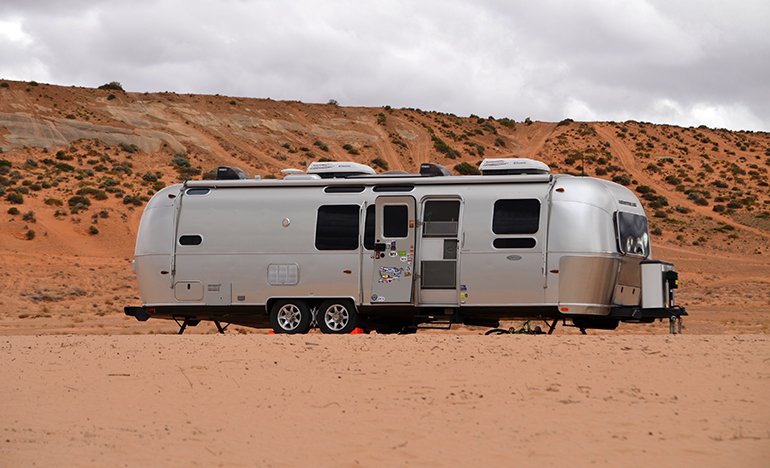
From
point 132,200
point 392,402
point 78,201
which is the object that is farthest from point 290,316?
point 132,200

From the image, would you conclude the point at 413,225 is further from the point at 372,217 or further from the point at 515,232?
the point at 515,232

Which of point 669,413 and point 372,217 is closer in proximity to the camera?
point 669,413

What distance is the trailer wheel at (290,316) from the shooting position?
47.8ft

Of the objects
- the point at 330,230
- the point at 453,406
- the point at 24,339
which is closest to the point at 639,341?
the point at 453,406

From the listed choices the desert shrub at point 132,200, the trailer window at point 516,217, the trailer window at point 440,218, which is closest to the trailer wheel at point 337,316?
the trailer window at point 440,218

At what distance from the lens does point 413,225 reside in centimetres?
Result: 1414

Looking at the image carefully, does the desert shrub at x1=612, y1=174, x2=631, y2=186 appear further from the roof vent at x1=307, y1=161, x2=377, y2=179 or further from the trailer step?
the trailer step

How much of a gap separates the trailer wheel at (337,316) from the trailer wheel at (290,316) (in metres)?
0.25

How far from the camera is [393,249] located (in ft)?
46.5

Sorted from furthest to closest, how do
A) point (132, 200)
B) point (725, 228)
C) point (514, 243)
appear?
point (725, 228), point (132, 200), point (514, 243)

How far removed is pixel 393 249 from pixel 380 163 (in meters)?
51.6

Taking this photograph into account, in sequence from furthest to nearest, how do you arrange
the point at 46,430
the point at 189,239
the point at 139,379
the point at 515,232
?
the point at 189,239
the point at 515,232
the point at 139,379
the point at 46,430

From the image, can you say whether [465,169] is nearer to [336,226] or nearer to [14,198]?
[14,198]

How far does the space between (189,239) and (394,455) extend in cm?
858
